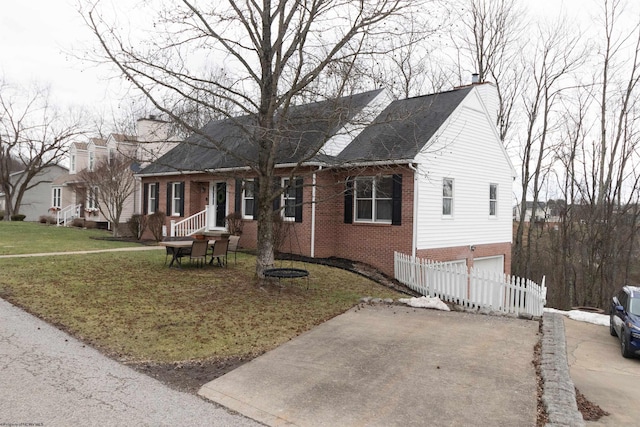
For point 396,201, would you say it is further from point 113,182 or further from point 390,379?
point 113,182

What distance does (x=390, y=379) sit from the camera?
552 cm

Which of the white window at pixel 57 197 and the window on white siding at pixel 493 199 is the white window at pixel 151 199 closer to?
the window on white siding at pixel 493 199

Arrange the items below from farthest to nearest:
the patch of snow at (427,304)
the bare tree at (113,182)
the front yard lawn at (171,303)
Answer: the bare tree at (113,182) < the patch of snow at (427,304) < the front yard lawn at (171,303)

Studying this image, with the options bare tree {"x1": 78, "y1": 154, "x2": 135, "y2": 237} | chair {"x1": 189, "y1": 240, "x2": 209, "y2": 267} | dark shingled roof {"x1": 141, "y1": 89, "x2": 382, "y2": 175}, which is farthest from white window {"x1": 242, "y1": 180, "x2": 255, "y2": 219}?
bare tree {"x1": 78, "y1": 154, "x2": 135, "y2": 237}

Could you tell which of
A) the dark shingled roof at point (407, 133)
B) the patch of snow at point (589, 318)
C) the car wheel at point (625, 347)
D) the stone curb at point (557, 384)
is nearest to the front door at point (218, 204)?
the dark shingled roof at point (407, 133)

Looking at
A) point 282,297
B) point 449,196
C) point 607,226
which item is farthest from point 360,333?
point 607,226

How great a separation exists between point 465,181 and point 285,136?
9025 mm

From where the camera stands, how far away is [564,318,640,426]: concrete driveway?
6148 millimetres

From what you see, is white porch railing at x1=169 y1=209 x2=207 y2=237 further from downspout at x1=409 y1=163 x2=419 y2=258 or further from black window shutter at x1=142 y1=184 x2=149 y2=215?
downspout at x1=409 y1=163 x2=419 y2=258

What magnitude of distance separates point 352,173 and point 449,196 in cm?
352

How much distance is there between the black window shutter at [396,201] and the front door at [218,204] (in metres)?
8.17

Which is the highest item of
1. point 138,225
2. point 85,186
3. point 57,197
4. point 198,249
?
point 85,186

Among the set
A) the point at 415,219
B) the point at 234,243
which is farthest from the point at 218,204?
the point at 415,219

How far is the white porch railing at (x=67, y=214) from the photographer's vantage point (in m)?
33.3
